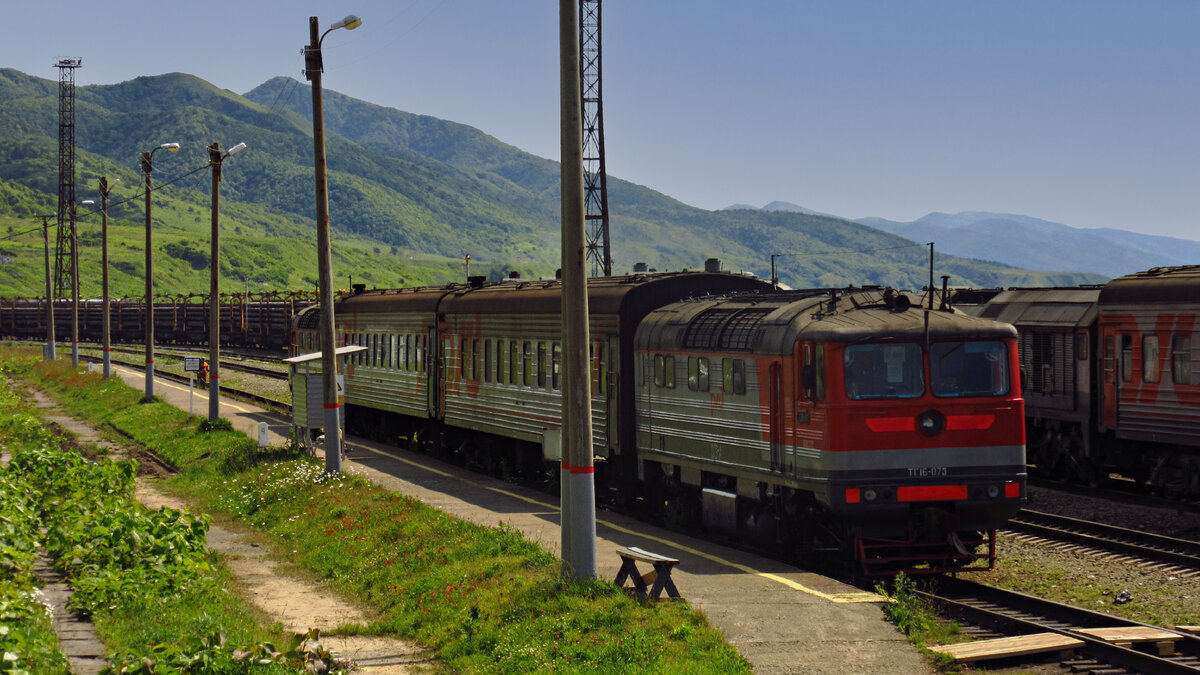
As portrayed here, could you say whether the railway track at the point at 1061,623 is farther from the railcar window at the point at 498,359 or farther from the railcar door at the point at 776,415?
the railcar window at the point at 498,359

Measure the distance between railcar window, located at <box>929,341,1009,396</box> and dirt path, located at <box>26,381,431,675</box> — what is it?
782 centimetres

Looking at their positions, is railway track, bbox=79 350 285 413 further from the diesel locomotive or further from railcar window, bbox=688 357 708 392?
railcar window, bbox=688 357 708 392

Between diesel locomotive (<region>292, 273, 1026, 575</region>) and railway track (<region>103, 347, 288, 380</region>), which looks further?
railway track (<region>103, 347, 288, 380</region>)

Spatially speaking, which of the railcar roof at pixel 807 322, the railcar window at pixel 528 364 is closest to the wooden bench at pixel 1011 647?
the railcar roof at pixel 807 322

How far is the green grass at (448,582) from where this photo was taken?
1277cm

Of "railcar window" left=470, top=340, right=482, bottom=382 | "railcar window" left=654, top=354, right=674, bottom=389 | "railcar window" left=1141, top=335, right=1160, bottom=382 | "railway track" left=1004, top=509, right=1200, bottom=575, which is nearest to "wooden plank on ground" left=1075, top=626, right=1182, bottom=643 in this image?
"railway track" left=1004, top=509, right=1200, bottom=575

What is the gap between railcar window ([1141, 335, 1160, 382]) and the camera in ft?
80.6

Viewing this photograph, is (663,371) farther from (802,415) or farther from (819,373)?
(819,373)

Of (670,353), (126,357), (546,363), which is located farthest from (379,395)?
(126,357)

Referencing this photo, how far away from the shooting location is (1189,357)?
23.7m

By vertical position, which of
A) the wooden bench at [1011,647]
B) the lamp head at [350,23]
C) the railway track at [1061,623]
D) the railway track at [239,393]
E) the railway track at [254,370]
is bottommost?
the railway track at [1061,623]

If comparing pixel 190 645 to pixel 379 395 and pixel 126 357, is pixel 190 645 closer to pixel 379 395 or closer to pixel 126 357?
pixel 379 395

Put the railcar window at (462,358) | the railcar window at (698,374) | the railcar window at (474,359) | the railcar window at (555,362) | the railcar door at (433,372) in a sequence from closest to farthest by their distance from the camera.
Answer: the railcar window at (698,374) → the railcar window at (555,362) → the railcar window at (474,359) → the railcar window at (462,358) → the railcar door at (433,372)

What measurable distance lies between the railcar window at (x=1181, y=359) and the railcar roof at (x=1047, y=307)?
336 cm
